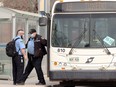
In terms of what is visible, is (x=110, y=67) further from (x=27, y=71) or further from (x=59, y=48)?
(x=27, y=71)

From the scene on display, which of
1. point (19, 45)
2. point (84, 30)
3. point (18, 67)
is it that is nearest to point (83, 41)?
point (84, 30)

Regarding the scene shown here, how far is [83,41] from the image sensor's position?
42.4 ft

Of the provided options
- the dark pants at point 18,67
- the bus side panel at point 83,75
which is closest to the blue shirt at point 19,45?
the dark pants at point 18,67

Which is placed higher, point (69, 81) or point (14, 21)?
point (14, 21)

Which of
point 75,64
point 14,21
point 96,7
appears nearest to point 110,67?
point 75,64

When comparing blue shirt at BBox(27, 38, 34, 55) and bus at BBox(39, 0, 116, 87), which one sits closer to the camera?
bus at BBox(39, 0, 116, 87)

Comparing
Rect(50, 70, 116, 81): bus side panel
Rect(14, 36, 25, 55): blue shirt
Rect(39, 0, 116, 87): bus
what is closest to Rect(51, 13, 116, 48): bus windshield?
Rect(39, 0, 116, 87): bus

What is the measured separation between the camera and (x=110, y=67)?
12.8 m

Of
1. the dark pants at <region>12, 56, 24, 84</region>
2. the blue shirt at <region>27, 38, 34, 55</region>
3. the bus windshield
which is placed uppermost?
the bus windshield

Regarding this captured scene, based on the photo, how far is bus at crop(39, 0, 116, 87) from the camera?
12781mm

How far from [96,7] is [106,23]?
631mm

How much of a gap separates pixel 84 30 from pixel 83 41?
1.07 feet

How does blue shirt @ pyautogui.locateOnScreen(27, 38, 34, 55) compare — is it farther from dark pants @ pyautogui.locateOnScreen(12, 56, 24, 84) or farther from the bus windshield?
Answer: the bus windshield

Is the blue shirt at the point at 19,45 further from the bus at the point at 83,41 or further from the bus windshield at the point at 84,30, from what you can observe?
the bus windshield at the point at 84,30
